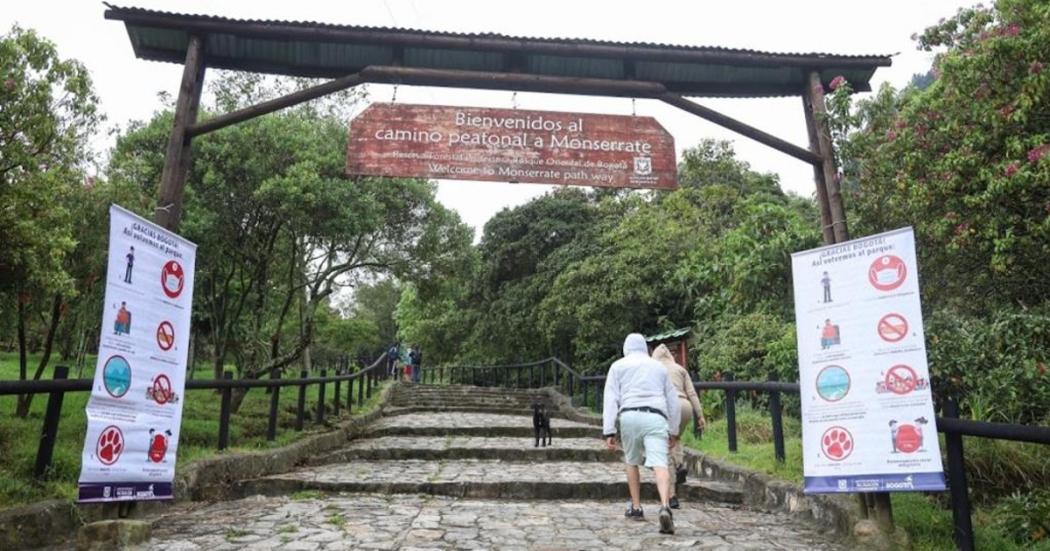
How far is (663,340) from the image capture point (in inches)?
423

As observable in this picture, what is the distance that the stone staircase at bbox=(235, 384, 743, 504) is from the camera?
6.44 metres

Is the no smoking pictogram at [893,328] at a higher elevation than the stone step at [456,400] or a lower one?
higher

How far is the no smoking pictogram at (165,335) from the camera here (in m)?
4.43

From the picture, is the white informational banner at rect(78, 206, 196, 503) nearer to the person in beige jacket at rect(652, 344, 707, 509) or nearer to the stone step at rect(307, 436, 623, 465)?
the stone step at rect(307, 436, 623, 465)

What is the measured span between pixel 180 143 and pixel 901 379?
5475 millimetres

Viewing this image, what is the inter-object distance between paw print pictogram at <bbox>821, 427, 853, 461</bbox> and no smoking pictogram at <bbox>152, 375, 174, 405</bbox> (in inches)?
170

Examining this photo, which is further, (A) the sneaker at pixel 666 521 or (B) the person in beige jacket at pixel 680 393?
(B) the person in beige jacket at pixel 680 393

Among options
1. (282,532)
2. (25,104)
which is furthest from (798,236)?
(25,104)

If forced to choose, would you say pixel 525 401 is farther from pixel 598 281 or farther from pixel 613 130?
pixel 613 130

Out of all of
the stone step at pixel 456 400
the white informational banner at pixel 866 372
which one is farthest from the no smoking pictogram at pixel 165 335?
the stone step at pixel 456 400

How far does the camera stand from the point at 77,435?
21.6 ft

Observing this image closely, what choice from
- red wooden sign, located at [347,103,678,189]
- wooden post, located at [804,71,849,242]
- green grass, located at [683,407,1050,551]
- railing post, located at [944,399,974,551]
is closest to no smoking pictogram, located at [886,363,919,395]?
railing post, located at [944,399,974,551]

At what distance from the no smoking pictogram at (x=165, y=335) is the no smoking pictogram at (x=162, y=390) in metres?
0.20

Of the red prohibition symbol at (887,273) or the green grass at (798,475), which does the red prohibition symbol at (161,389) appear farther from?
the green grass at (798,475)
